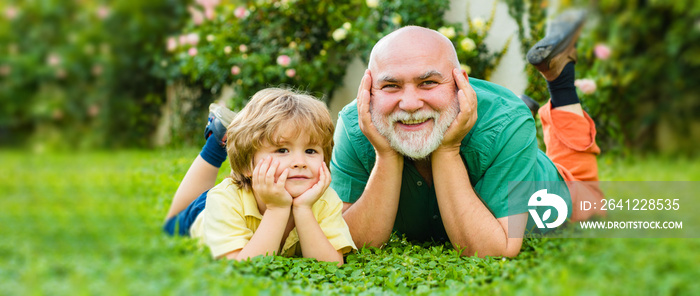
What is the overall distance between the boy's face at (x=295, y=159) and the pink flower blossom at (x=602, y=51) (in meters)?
3.14

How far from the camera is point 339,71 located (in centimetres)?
685

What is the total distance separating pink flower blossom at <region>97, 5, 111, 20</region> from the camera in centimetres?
243

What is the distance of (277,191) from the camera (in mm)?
2359

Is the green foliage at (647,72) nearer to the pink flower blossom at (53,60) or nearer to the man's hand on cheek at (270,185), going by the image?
the man's hand on cheek at (270,185)

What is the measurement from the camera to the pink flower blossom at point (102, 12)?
2434 mm

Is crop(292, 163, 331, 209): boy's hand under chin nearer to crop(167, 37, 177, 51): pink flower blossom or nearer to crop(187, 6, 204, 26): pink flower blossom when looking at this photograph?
crop(187, 6, 204, 26): pink flower blossom

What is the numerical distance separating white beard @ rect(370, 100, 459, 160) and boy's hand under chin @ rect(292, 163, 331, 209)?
413 mm

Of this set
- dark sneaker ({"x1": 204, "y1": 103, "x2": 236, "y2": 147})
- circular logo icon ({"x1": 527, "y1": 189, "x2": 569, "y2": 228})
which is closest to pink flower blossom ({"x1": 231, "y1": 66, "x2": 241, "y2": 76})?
dark sneaker ({"x1": 204, "y1": 103, "x2": 236, "y2": 147})

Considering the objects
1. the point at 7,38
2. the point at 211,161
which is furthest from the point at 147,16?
the point at 7,38

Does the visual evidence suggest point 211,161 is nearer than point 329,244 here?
No

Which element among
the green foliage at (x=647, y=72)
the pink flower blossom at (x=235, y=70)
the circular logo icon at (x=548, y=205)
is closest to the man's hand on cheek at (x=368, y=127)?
the circular logo icon at (x=548, y=205)

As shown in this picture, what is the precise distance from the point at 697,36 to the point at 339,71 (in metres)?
3.98

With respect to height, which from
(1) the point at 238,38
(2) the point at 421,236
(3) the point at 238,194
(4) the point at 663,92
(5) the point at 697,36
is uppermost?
(1) the point at 238,38

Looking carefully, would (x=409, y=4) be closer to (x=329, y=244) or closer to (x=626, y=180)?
(x=626, y=180)
